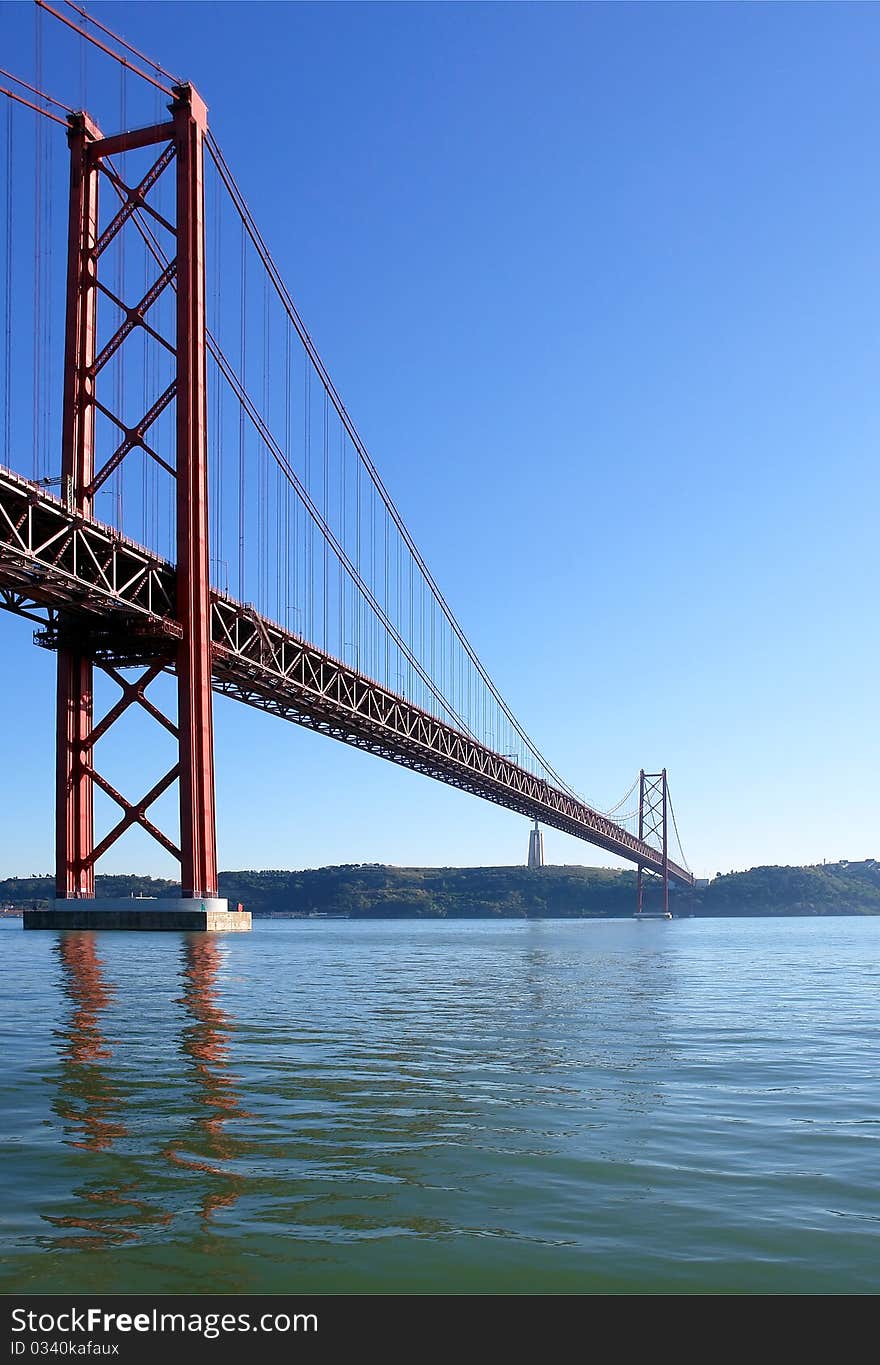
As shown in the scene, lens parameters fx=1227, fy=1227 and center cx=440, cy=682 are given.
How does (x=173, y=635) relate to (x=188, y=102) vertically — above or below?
below

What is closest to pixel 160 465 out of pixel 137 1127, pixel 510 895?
pixel 137 1127

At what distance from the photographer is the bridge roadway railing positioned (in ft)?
105

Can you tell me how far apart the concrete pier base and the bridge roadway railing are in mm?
7198

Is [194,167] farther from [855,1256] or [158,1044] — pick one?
[855,1256]

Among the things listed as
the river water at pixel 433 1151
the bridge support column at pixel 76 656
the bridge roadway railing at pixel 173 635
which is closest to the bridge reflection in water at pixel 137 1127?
the river water at pixel 433 1151

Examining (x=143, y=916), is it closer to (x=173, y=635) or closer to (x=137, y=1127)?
(x=173, y=635)

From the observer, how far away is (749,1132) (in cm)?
670

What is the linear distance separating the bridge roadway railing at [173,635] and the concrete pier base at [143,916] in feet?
23.6

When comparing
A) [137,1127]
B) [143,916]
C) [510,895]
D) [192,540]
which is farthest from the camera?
[510,895]

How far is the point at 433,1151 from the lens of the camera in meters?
5.95

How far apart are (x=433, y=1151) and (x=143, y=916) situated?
3076 cm

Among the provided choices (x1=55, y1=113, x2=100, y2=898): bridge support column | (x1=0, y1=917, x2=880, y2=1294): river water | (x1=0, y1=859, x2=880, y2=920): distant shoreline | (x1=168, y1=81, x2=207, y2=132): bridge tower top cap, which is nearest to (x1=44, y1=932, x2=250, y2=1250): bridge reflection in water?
(x1=0, y1=917, x2=880, y2=1294): river water

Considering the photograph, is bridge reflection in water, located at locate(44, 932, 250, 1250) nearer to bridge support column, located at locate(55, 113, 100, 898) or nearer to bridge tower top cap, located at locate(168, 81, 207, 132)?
bridge support column, located at locate(55, 113, 100, 898)

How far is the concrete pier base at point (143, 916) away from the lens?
34.5m
